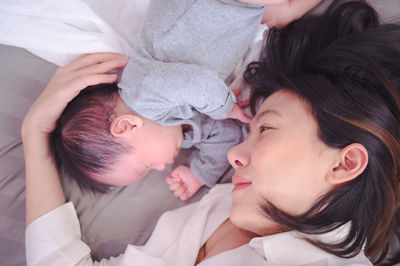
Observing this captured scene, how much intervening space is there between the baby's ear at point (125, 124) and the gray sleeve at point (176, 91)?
0.03 meters

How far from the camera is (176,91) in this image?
1.00m

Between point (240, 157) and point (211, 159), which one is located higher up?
point (240, 157)

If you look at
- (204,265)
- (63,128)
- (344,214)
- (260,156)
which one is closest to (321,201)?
(344,214)

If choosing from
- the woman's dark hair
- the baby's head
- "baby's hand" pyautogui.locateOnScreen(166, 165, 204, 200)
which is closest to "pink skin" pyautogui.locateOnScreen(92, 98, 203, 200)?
the baby's head

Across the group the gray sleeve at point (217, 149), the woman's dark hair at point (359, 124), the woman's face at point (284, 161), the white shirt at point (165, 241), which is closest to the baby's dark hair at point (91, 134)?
the white shirt at point (165, 241)

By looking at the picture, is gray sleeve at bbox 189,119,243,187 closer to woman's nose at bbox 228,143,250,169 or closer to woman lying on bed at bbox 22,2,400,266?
woman lying on bed at bbox 22,2,400,266

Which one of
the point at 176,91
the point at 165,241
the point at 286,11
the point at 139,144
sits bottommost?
the point at 165,241

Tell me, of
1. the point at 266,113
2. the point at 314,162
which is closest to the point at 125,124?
the point at 266,113

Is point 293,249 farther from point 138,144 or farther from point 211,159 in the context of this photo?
point 138,144

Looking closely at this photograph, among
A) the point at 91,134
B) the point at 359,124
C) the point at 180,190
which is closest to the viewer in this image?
the point at 359,124

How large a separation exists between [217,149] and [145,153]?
1.03 ft

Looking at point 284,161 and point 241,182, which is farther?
point 241,182

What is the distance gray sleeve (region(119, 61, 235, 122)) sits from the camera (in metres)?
1.00

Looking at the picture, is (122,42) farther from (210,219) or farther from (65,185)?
(210,219)
